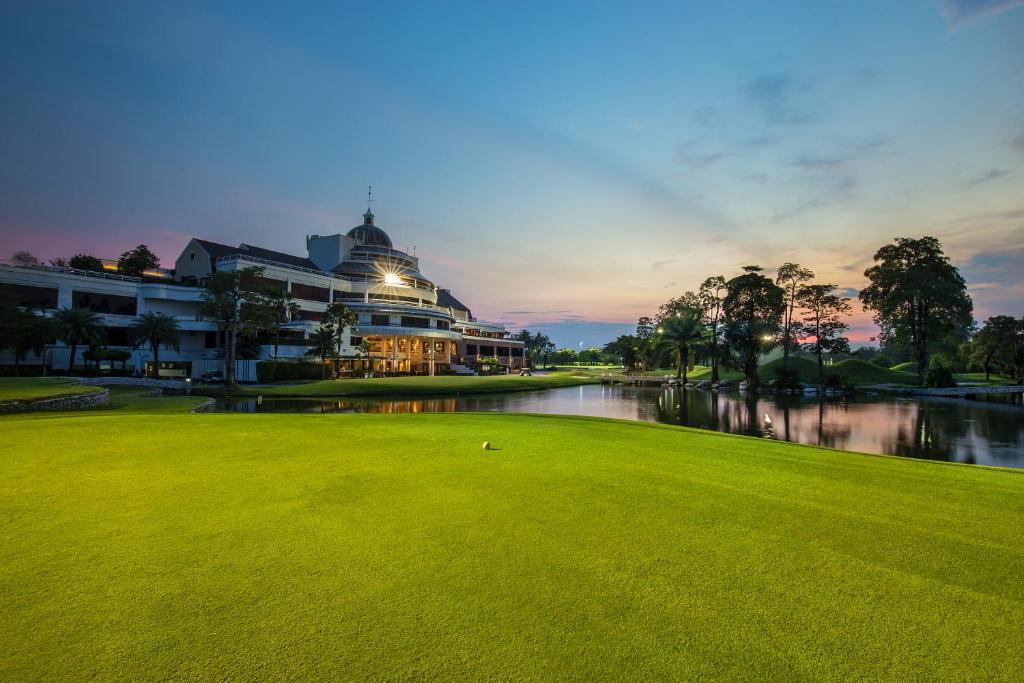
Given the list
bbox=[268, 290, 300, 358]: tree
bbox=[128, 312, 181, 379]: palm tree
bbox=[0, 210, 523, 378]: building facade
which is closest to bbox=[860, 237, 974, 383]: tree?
bbox=[0, 210, 523, 378]: building facade

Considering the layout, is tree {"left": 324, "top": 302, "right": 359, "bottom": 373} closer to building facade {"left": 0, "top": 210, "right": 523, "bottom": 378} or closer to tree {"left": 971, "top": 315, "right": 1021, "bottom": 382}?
building facade {"left": 0, "top": 210, "right": 523, "bottom": 378}

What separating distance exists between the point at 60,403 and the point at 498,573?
2614 centimetres

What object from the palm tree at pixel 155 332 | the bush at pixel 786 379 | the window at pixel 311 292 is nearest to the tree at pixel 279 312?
the window at pixel 311 292

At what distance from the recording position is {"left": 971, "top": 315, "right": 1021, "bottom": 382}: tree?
57.3 meters

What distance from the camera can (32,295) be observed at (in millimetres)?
46875

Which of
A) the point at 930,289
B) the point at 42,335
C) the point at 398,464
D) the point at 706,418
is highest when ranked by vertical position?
the point at 930,289

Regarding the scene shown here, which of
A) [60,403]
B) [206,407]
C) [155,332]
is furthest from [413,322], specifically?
[60,403]

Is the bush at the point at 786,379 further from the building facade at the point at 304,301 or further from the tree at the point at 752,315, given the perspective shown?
A: the building facade at the point at 304,301

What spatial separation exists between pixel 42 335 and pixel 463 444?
46.2 meters

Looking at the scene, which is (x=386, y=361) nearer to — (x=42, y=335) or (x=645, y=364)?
(x=42, y=335)

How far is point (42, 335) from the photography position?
A: 127ft

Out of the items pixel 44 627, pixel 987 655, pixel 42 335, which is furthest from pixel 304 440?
pixel 42 335

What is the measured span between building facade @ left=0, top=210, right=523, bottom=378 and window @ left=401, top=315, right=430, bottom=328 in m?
0.14

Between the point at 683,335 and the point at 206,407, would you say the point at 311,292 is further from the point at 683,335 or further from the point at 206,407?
the point at 683,335
